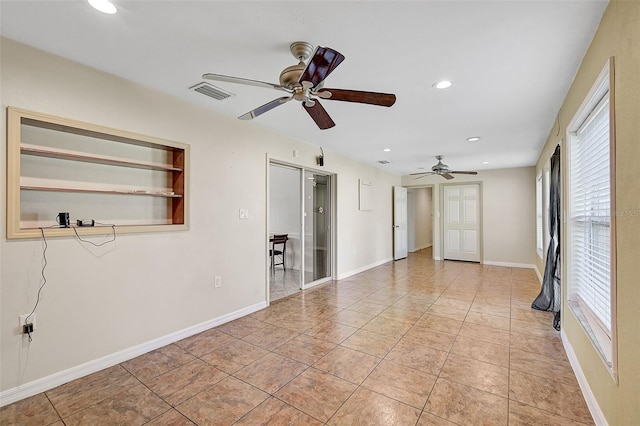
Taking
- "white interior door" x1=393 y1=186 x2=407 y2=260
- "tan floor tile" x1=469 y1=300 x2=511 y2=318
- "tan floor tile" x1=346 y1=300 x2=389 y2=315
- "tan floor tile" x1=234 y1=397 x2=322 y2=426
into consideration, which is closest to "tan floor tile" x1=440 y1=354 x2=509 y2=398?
"tan floor tile" x1=234 y1=397 x2=322 y2=426

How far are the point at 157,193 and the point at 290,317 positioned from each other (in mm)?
1987

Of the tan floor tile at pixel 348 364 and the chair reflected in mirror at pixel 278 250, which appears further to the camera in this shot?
the chair reflected in mirror at pixel 278 250

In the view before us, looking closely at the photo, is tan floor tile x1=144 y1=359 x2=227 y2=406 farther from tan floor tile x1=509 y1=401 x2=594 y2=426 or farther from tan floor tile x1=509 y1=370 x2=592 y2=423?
tan floor tile x1=509 y1=370 x2=592 y2=423

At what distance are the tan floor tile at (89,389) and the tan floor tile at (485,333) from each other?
3.01 m

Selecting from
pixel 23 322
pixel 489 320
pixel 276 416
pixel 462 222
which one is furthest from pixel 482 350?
pixel 462 222

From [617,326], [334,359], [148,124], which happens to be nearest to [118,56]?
[148,124]

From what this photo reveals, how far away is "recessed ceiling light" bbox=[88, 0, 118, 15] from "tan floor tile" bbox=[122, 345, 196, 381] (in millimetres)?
2454

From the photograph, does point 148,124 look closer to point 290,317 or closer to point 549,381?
point 290,317

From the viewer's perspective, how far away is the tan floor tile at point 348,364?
2238 millimetres

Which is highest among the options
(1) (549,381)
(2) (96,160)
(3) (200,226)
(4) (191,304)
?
(2) (96,160)

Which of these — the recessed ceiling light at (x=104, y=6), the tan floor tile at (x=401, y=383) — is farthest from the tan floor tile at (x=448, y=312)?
the recessed ceiling light at (x=104, y=6)

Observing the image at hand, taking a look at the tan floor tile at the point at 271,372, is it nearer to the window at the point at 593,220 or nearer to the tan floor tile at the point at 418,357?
the tan floor tile at the point at 418,357

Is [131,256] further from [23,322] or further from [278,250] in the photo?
[278,250]

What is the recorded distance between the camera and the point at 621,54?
141 cm
